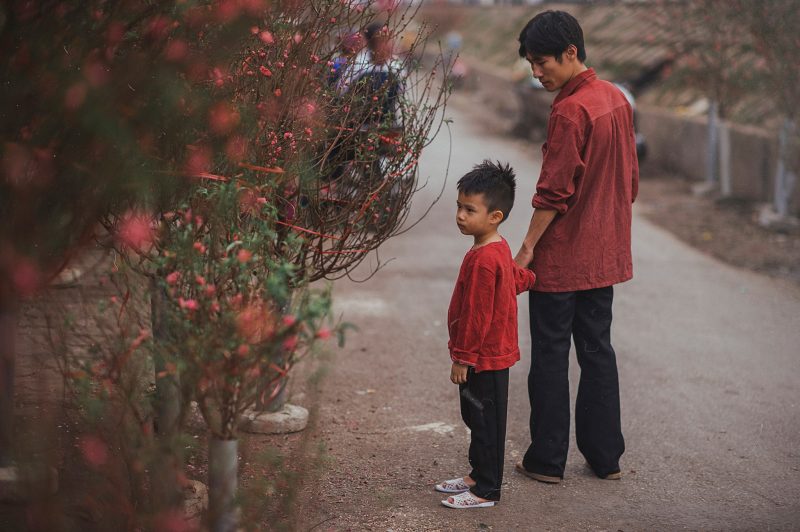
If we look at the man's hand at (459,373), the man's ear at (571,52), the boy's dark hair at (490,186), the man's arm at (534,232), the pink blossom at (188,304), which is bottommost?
the man's hand at (459,373)

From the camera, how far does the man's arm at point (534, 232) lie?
4.12 m

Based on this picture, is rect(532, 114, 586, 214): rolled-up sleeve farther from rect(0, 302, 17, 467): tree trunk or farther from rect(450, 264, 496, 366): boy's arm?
rect(0, 302, 17, 467): tree trunk

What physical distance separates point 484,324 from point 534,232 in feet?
1.68

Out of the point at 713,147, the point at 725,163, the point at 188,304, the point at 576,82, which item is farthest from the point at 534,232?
the point at 713,147

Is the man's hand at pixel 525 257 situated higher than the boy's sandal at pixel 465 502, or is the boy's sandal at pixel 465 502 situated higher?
A: the man's hand at pixel 525 257

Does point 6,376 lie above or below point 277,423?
above

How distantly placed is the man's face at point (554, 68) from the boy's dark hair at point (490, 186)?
1.49ft

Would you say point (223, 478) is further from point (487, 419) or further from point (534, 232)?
point (534, 232)

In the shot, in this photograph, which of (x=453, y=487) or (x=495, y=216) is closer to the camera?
(x=495, y=216)

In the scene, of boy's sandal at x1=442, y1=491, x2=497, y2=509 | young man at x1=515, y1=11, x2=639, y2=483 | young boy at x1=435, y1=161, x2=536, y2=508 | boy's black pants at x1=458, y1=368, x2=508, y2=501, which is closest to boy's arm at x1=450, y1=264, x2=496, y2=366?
young boy at x1=435, y1=161, x2=536, y2=508

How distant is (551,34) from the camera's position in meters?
4.00

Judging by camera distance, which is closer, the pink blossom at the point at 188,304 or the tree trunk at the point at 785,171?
the pink blossom at the point at 188,304

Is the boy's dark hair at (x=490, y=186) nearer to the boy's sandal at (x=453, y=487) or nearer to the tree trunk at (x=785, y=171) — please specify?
the boy's sandal at (x=453, y=487)

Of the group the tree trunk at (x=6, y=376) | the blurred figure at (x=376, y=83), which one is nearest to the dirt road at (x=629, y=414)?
the tree trunk at (x=6, y=376)
